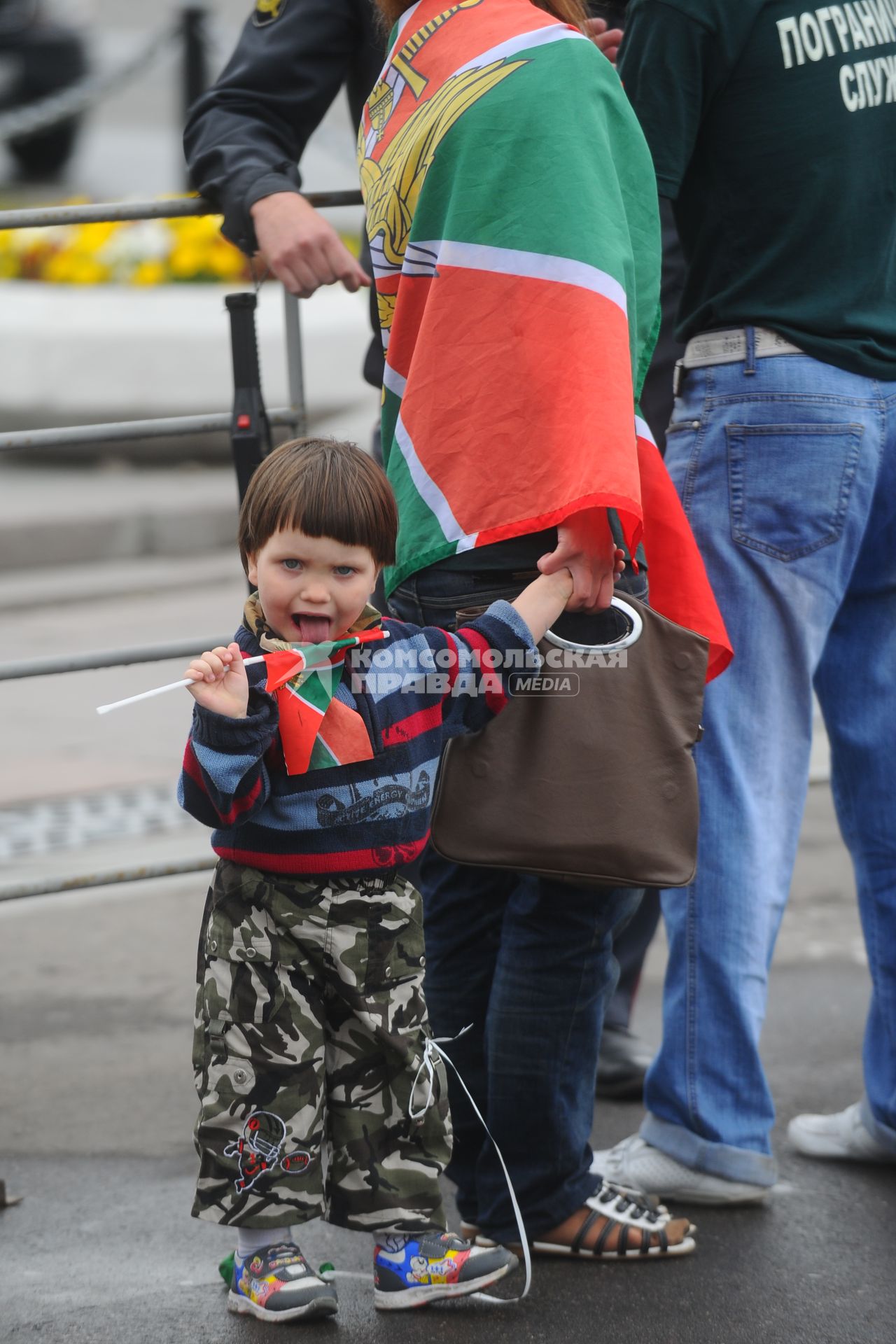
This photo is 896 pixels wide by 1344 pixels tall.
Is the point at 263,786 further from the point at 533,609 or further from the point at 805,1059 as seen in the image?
the point at 805,1059

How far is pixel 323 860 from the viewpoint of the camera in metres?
2.19

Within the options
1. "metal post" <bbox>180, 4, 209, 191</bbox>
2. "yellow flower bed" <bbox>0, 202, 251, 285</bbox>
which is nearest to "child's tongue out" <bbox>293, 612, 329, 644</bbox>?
"yellow flower bed" <bbox>0, 202, 251, 285</bbox>

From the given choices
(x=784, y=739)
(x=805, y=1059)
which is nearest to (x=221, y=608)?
(x=805, y=1059)

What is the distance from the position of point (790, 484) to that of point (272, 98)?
1056 mm

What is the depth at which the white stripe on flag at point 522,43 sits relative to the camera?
2168 millimetres

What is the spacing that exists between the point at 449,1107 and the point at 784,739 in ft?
2.48

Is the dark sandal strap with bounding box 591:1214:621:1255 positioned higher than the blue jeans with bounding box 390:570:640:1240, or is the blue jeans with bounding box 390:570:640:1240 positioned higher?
the blue jeans with bounding box 390:570:640:1240

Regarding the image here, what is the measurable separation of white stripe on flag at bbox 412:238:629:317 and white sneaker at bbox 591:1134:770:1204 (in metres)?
1.33

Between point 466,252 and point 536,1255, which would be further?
point 536,1255

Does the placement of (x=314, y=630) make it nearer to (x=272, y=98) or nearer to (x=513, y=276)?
(x=513, y=276)

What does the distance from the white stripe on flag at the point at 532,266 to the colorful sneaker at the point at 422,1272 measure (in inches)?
50.4

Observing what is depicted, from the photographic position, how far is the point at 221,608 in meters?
7.64

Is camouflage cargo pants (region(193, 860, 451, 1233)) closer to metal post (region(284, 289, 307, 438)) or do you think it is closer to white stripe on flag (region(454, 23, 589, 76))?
white stripe on flag (region(454, 23, 589, 76))

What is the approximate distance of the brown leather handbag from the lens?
7.37ft
